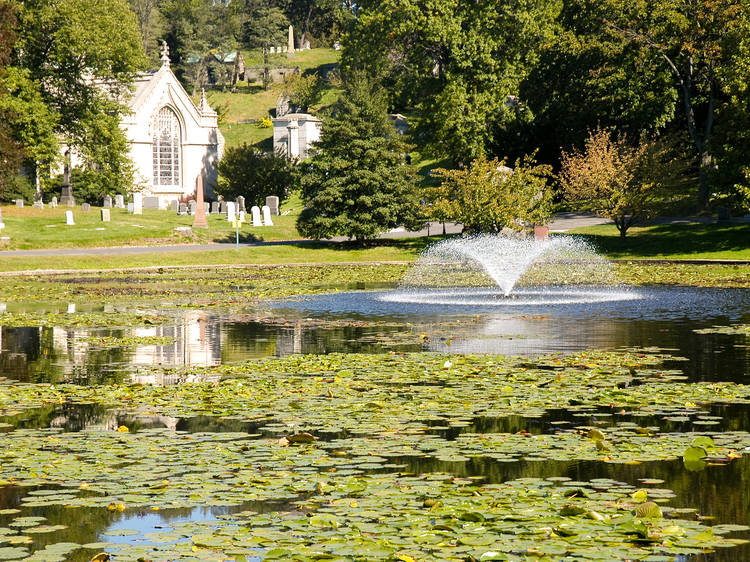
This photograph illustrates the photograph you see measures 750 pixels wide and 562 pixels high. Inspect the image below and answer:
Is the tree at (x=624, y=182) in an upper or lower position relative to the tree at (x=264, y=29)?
lower

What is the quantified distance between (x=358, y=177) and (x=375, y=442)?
A: 143 feet

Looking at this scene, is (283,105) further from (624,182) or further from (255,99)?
(624,182)

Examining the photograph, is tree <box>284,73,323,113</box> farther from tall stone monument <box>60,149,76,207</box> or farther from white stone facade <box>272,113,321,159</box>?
tall stone monument <box>60,149,76,207</box>

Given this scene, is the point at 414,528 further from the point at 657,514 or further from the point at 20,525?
the point at 20,525

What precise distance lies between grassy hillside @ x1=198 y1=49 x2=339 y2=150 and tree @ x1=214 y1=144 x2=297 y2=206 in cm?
3787

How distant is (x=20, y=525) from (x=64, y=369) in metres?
9.05

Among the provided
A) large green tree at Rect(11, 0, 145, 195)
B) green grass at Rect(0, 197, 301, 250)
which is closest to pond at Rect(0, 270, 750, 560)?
green grass at Rect(0, 197, 301, 250)

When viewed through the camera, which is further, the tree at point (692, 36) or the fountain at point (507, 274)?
the tree at point (692, 36)

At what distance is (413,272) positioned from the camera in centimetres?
4353

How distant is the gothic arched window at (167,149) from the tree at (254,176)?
50.9 feet

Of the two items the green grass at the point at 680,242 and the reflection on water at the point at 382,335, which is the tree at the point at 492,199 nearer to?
the green grass at the point at 680,242

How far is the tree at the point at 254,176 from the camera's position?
76.3 meters

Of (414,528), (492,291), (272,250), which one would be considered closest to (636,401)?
(414,528)

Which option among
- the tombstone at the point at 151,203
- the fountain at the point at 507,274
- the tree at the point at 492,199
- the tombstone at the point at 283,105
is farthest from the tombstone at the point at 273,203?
the tombstone at the point at 283,105
